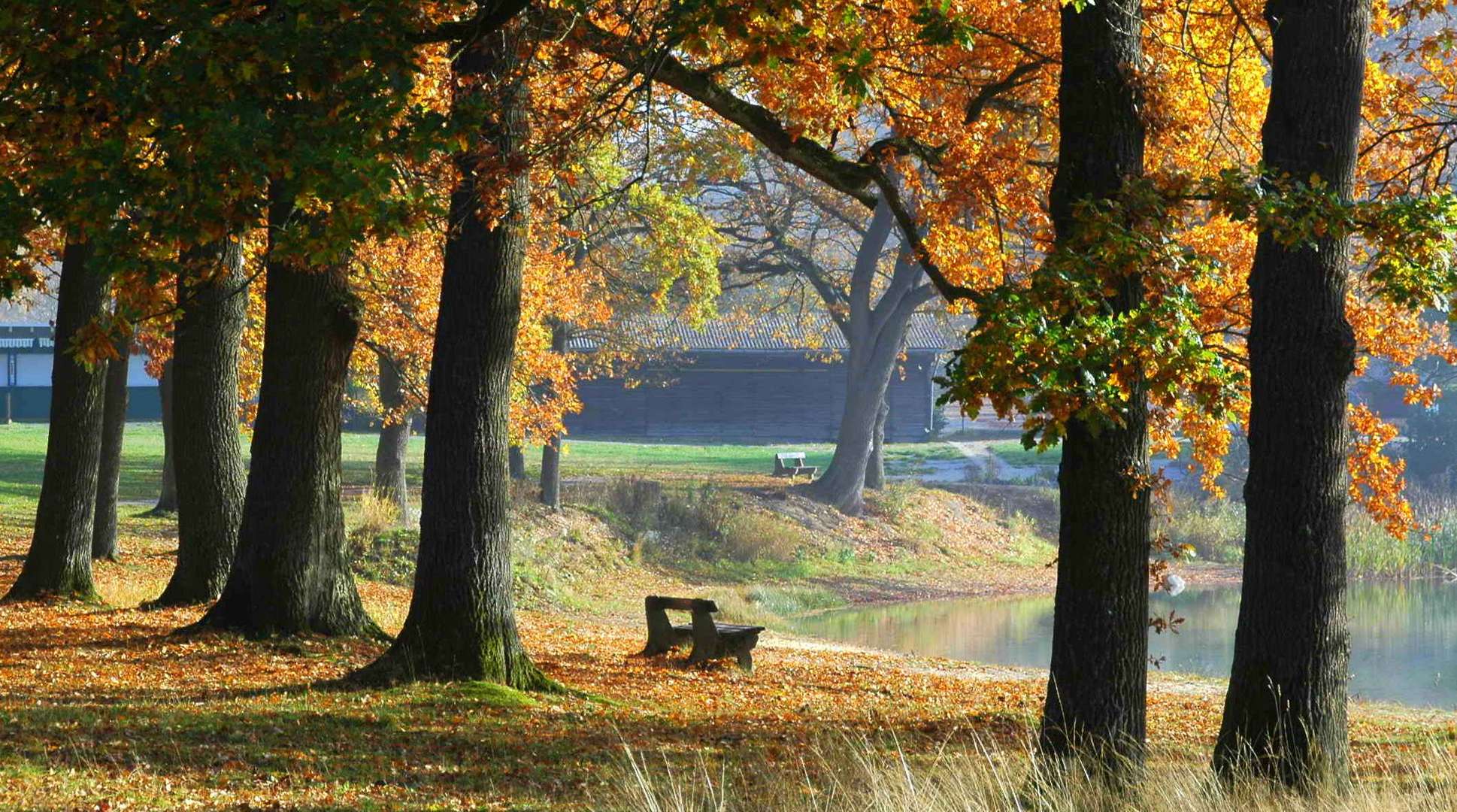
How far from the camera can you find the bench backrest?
13.3 metres

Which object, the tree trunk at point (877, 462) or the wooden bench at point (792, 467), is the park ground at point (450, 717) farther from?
the wooden bench at point (792, 467)

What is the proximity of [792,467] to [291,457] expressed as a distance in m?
26.7

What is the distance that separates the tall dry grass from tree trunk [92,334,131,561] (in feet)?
39.2

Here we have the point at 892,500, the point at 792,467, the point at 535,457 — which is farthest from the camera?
the point at 535,457

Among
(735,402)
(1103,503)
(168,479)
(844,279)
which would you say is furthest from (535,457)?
(1103,503)

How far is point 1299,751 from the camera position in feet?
25.4

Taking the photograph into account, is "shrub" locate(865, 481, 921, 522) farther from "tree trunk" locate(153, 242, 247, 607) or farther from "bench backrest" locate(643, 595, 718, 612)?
"tree trunk" locate(153, 242, 247, 607)

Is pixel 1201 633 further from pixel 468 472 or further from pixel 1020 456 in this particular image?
pixel 1020 456

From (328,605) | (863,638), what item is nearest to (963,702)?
(328,605)

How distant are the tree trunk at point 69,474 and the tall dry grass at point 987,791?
27.5 ft

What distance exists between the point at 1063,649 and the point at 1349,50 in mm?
3582

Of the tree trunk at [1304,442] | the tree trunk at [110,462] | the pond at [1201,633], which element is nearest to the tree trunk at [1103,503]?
the tree trunk at [1304,442]

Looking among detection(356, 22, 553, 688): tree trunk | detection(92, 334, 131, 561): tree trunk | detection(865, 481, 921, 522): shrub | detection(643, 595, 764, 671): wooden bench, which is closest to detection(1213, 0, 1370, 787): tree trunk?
detection(356, 22, 553, 688): tree trunk

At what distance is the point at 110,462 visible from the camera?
17.5m
